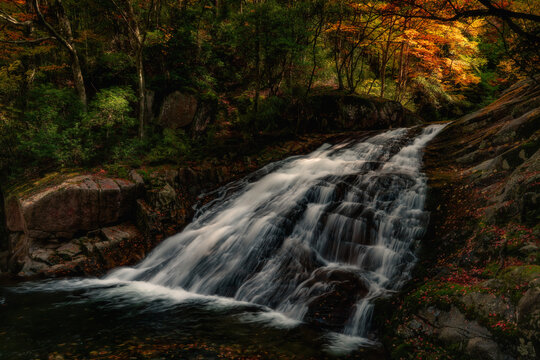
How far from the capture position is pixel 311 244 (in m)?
7.74

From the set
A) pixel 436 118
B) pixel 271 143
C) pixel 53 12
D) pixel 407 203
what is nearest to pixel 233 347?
pixel 407 203

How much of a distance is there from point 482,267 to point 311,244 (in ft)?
12.3

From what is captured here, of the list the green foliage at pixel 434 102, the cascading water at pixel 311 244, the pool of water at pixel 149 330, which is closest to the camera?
the pool of water at pixel 149 330

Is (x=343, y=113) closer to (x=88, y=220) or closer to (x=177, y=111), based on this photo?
(x=177, y=111)

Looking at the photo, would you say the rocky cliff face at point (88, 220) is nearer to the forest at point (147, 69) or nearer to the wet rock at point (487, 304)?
the forest at point (147, 69)

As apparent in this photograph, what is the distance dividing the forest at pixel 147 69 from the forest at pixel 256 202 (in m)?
0.11

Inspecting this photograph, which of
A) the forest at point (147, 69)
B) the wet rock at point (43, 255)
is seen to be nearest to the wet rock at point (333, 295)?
the forest at point (147, 69)

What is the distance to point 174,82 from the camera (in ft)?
46.6

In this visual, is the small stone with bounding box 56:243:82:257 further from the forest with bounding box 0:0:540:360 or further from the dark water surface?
the dark water surface

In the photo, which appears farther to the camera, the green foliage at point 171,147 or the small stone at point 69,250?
the green foliage at point 171,147

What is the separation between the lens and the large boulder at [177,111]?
13750 mm

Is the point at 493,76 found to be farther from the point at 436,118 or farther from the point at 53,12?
the point at 53,12

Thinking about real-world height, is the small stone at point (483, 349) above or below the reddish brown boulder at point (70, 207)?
below

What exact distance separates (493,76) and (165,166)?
84.4 feet
